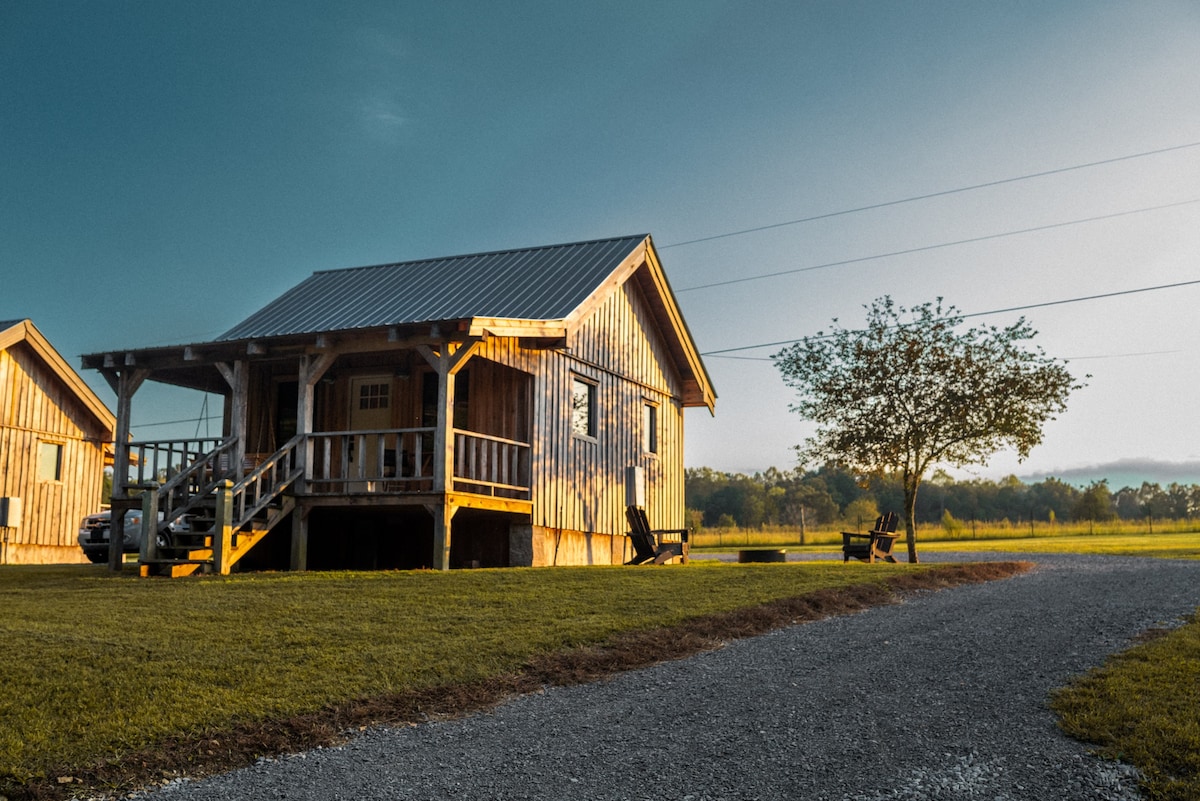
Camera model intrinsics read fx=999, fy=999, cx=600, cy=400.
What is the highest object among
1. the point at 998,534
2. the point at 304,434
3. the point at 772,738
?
the point at 304,434

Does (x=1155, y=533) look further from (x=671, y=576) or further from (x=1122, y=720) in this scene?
(x=1122, y=720)

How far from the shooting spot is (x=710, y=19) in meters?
20.3

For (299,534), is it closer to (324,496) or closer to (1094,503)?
(324,496)

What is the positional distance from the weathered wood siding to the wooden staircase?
1001cm

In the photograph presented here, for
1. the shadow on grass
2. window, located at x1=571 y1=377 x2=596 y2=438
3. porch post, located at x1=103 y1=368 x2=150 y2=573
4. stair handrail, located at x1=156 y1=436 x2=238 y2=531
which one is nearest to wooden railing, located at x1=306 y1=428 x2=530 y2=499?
stair handrail, located at x1=156 y1=436 x2=238 y2=531

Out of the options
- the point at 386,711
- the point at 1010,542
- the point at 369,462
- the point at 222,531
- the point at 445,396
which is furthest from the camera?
the point at 1010,542

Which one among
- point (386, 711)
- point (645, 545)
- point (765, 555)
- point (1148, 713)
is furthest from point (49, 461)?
point (1148, 713)

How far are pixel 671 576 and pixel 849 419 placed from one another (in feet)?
29.6

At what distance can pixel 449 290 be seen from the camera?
18688 mm

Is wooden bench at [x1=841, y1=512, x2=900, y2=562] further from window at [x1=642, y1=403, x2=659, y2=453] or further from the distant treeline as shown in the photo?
the distant treeline

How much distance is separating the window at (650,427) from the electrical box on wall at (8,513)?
14.4 metres

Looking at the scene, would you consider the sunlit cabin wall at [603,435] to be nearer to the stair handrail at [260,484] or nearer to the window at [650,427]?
the window at [650,427]

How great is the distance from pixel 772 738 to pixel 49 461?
77.5 ft

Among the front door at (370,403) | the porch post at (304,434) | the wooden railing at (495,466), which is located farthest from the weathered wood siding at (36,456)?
the wooden railing at (495,466)
